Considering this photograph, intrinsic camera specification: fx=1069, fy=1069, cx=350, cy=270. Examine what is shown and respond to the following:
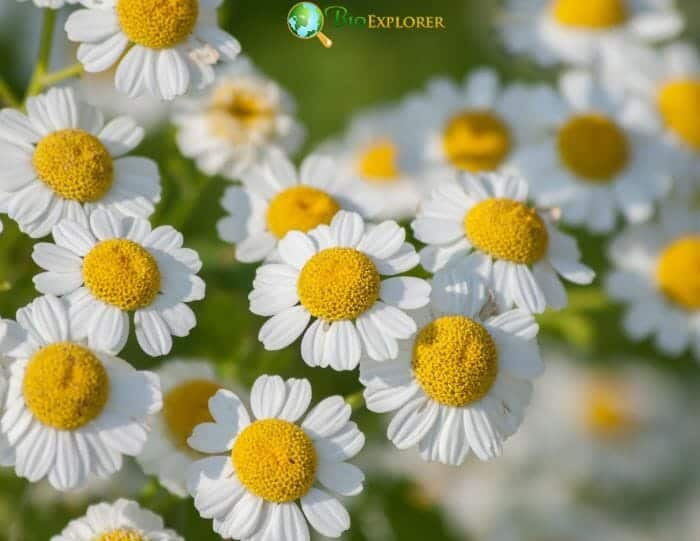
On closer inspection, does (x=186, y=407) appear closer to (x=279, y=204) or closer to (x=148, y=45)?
(x=279, y=204)

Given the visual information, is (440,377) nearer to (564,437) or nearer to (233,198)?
(233,198)

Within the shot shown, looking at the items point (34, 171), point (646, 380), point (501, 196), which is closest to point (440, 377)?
point (501, 196)

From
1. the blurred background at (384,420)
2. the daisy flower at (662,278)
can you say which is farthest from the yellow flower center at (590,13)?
the daisy flower at (662,278)

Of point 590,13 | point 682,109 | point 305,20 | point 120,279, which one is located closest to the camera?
point 120,279

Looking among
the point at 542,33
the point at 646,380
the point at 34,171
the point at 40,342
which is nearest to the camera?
the point at 40,342

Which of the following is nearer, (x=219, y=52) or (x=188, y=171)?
(x=219, y=52)

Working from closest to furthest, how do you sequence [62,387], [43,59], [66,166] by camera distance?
[62,387]
[66,166]
[43,59]

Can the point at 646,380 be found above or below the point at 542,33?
below

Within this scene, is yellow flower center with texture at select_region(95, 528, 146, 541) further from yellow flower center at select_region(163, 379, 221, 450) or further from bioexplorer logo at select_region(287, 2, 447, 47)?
bioexplorer logo at select_region(287, 2, 447, 47)

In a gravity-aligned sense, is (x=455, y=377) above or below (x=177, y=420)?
above

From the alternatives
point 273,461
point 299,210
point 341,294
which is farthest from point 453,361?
point 299,210
